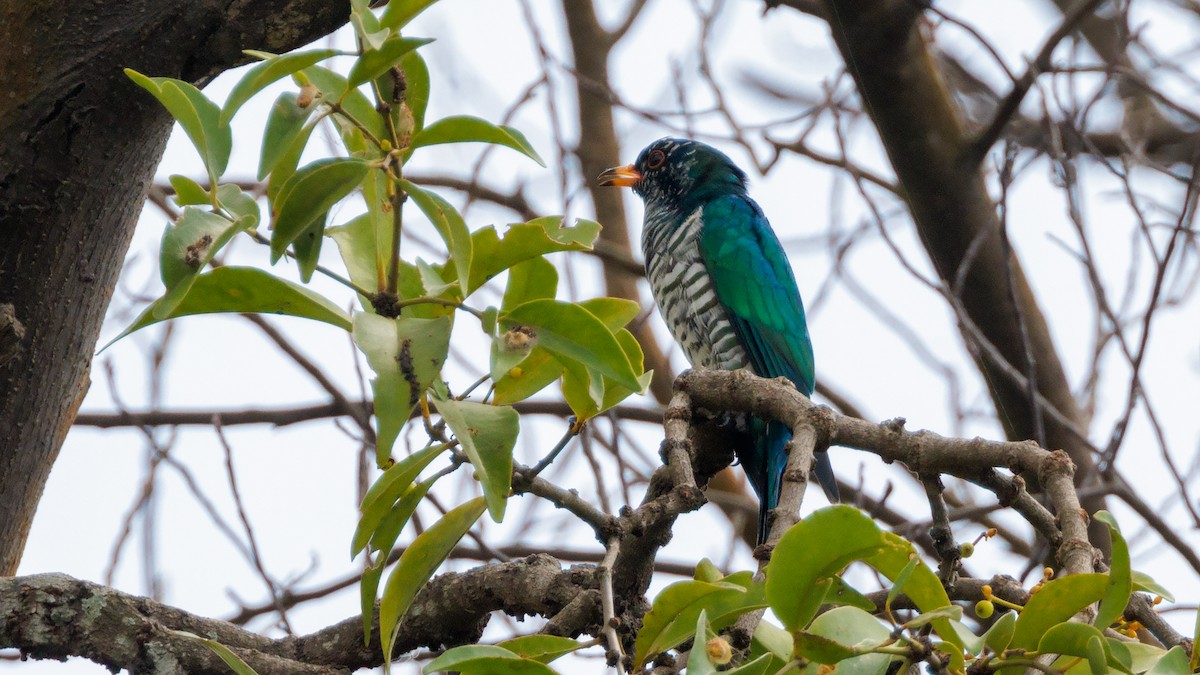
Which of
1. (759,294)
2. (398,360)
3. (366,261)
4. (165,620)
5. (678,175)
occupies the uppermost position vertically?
(678,175)

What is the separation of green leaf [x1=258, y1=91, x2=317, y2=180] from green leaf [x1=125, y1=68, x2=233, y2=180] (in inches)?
2.6

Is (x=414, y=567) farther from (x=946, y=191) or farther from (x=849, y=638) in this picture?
(x=946, y=191)

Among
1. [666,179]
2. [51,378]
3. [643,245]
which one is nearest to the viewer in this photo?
[51,378]

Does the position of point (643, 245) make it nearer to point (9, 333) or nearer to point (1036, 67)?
point (1036, 67)

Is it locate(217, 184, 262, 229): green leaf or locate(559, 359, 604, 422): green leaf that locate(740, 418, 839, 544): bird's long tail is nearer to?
locate(559, 359, 604, 422): green leaf

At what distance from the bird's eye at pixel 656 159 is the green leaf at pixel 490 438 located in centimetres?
395

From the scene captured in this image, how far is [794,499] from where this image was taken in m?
1.54

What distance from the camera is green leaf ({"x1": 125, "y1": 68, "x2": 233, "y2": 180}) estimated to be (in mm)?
1425

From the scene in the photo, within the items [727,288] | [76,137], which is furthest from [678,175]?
[76,137]

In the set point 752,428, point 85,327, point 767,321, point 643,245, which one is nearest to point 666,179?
point 643,245

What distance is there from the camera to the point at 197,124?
4.71 feet

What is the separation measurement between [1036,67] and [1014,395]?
1.18 metres

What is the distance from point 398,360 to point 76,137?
0.81m

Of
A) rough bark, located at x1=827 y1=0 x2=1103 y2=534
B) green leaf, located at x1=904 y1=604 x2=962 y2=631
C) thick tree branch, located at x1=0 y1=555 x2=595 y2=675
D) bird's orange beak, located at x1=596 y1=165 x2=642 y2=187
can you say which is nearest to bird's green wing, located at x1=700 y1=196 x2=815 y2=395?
rough bark, located at x1=827 y1=0 x2=1103 y2=534
